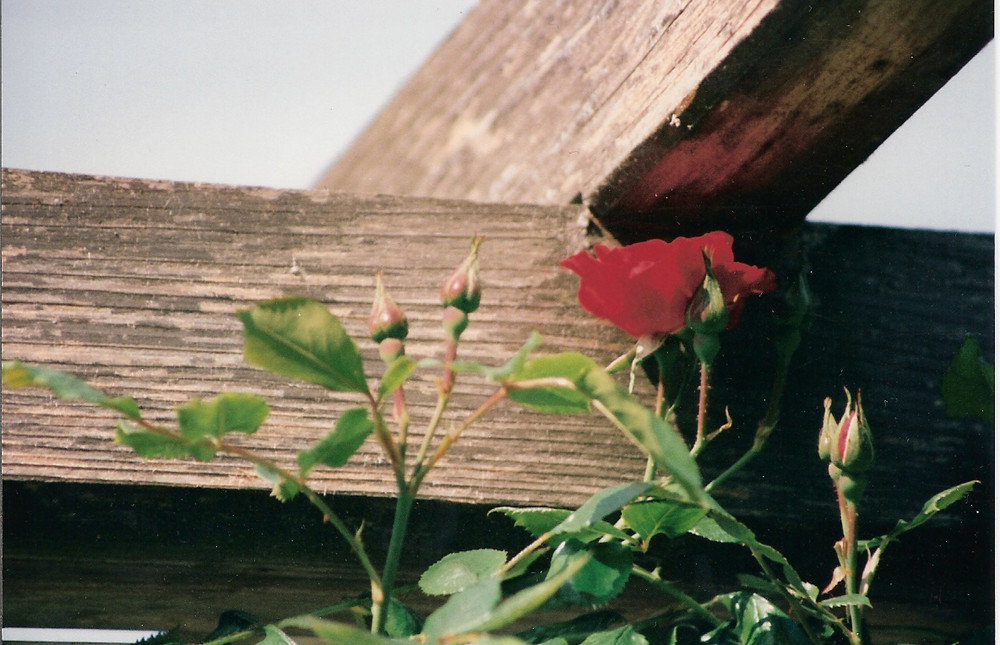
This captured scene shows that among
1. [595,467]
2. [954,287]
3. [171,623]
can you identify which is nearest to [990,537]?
[954,287]

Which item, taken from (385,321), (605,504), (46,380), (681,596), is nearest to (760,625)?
(681,596)

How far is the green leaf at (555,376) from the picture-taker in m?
0.38

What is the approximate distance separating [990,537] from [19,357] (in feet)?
2.34

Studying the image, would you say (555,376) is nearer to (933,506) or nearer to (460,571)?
(460,571)

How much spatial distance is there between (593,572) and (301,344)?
8.2 inches

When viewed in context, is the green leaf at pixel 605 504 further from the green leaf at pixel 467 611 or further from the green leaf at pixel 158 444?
the green leaf at pixel 158 444

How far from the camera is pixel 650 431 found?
338 millimetres

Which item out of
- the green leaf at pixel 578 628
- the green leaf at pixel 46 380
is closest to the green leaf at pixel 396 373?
the green leaf at pixel 46 380

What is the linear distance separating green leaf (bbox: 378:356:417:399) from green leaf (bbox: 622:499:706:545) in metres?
0.17

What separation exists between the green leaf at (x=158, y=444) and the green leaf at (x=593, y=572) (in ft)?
0.63

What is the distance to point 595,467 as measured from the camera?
609 mm

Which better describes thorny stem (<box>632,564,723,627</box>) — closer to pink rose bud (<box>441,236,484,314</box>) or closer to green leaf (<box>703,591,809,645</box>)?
green leaf (<box>703,591,809,645</box>)

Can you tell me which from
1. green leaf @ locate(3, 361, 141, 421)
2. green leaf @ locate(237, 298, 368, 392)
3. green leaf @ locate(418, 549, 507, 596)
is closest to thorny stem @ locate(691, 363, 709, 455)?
green leaf @ locate(418, 549, 507, 596)

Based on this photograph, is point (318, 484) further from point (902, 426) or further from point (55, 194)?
point (902, 426)
